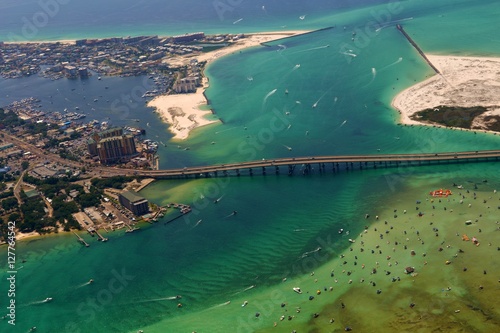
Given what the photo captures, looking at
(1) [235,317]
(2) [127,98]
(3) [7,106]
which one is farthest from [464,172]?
(3) [7,106]

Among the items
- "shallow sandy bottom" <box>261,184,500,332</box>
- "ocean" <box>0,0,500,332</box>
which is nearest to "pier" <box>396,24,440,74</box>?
"ocean" <box>0,0,500,332</box>

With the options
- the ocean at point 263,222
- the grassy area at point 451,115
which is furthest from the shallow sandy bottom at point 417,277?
the grassy area at point 451,115

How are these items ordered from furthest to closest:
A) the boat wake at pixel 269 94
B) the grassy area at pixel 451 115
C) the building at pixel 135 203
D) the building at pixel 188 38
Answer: the building at pixel 188 38 → the boat wake at pixel 269 94 → the grassy area at pixel 451 115 → the building at pixel 135 203

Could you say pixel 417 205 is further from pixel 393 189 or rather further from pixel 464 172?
pixel 464 172

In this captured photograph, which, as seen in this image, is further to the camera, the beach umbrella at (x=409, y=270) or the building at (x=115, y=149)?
the building at (x=115, y=149)

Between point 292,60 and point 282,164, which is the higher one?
point 292,60

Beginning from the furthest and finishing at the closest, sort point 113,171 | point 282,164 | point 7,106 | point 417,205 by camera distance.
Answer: point 7,106 → point 113,171 → point 282,164 → point 417,205

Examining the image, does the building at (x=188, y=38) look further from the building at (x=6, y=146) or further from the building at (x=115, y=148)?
the building at (x=115, y=148)

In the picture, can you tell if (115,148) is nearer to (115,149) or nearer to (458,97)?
(115,149)
